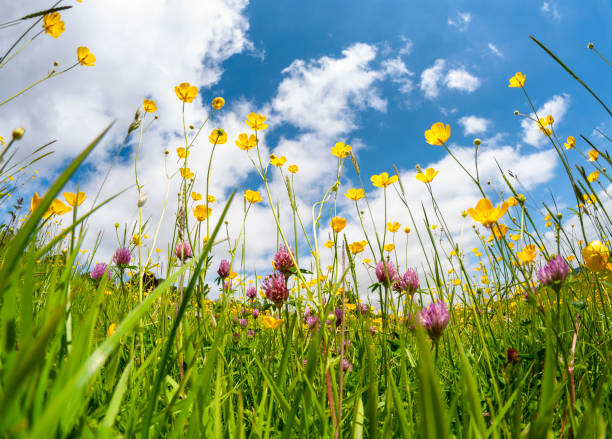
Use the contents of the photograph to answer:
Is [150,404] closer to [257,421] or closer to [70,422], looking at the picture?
[70,422]

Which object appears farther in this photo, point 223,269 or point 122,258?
point 223,269

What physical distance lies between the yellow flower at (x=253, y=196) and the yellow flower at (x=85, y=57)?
1.45 m

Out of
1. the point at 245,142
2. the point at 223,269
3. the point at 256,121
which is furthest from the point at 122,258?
the point at 256,121

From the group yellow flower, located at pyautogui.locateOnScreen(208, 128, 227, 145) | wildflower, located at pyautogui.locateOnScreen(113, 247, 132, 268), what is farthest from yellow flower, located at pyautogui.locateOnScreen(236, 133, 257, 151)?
wildflower, located at pyautogui.locateOnScreen(113, 247, 132, 268)

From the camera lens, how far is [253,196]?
8.37ft

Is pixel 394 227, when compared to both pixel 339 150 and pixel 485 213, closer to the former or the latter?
pixel 339 150

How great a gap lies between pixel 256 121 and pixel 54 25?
151cm

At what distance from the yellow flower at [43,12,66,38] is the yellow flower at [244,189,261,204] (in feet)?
5.53

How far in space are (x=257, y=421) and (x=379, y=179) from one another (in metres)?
1.95

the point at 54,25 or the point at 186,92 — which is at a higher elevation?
the point at 54,25

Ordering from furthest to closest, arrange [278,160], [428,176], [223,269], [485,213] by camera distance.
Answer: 1. [223,269]
2. [278,160]
3. [428,176]
4. [485,213]

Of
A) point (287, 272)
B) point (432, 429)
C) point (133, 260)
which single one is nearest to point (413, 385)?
point (287, 272)

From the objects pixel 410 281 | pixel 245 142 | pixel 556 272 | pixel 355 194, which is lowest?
pixel 556 272

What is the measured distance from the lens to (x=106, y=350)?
1.46ft
